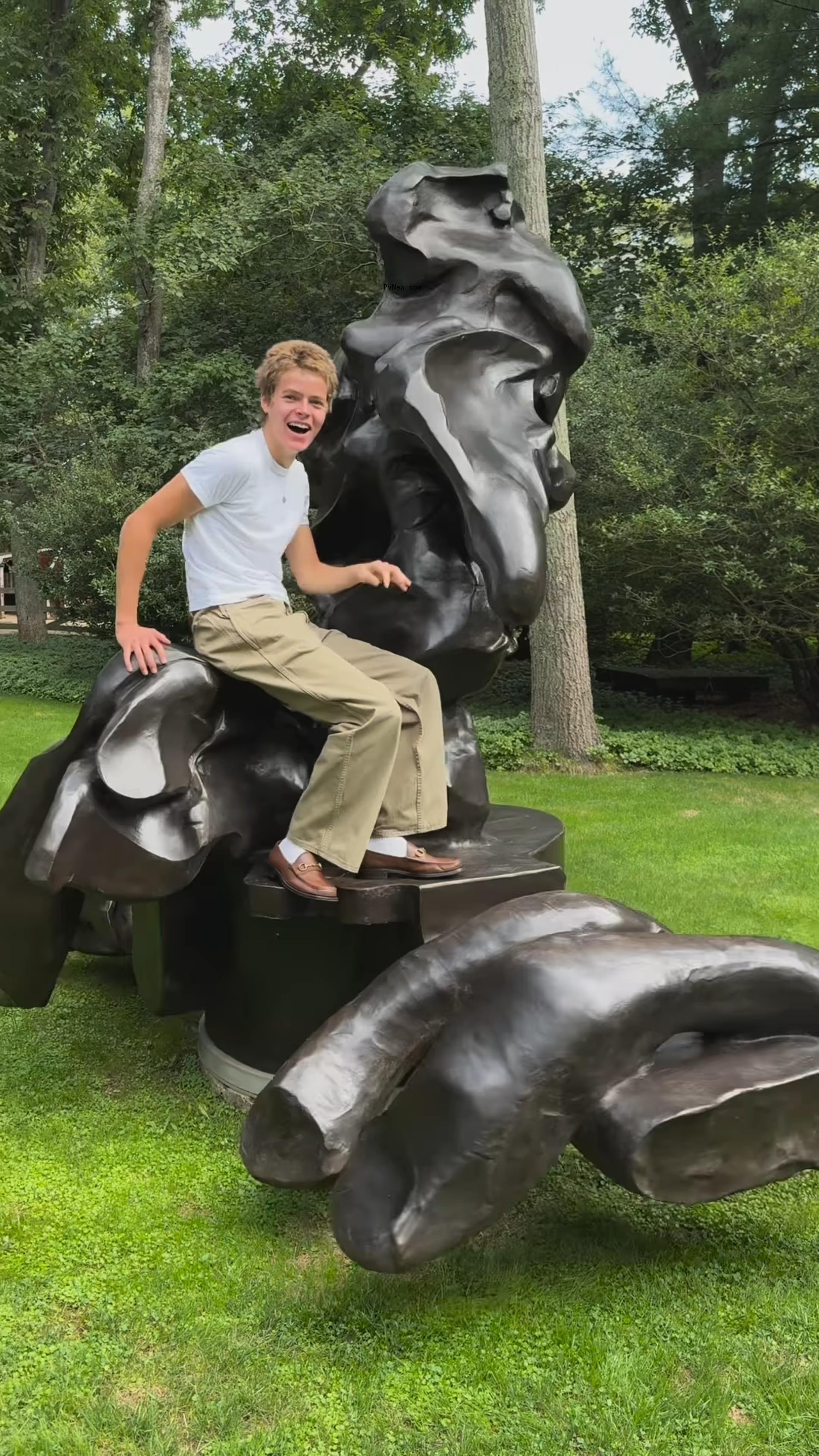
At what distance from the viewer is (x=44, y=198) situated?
59.3 feet

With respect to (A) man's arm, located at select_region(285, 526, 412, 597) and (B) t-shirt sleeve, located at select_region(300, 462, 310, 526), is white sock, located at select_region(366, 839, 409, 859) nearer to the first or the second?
(A) man's arm, located at select_region(285, 526, 412, 597)

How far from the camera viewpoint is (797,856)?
712 centimetres

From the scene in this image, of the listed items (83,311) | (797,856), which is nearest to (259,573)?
(797,856)

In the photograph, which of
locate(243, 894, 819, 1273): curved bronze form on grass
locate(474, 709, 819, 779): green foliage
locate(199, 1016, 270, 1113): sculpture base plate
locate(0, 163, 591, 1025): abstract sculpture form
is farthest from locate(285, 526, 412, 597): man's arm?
locate(474, 709, 819, 779): green foliage

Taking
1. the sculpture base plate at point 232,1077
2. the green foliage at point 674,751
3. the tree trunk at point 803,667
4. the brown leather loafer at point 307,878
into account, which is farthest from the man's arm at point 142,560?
the tree trunk at point 803,667

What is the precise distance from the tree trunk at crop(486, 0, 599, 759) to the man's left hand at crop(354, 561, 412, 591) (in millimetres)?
5188

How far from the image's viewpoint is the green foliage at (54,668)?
14.2 m

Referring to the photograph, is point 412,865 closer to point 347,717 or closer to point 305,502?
point 347,717

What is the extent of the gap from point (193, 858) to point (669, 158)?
15200 millimetres

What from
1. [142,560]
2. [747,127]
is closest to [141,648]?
[142,560]

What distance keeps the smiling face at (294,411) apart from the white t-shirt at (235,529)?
0.13 ft

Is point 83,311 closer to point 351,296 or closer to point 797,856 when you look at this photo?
point 351,296

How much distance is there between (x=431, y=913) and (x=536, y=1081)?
0.69 metres

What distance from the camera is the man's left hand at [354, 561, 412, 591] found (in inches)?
125
